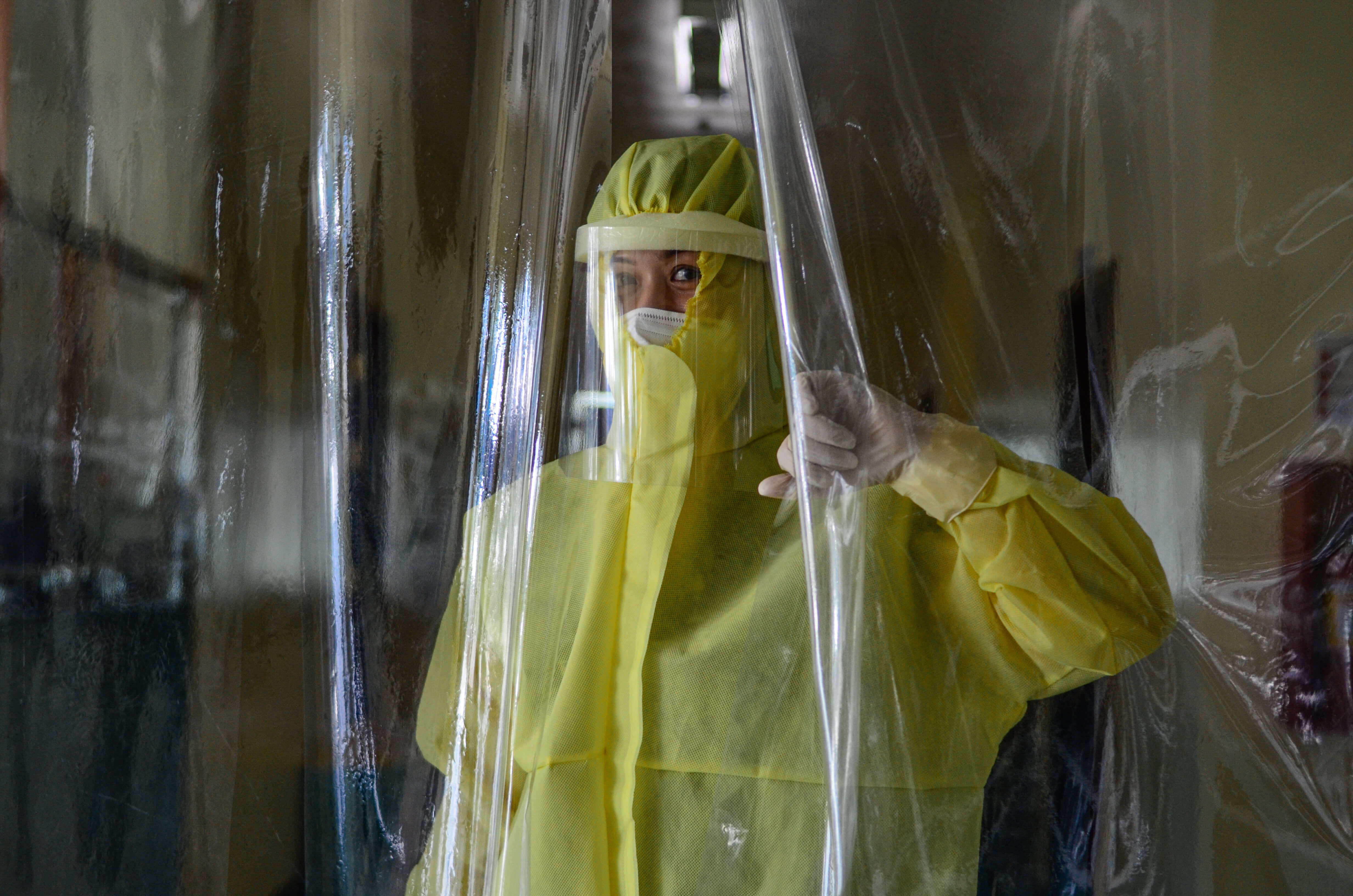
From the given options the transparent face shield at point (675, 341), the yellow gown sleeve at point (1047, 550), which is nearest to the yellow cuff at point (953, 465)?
the yellow gown sleeve at point (1047, 550)

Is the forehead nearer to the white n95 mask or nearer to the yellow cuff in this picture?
the white n95 mask

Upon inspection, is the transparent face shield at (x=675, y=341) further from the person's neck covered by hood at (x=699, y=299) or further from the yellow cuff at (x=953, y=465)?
the yellow cuff at (x=953, y=465)

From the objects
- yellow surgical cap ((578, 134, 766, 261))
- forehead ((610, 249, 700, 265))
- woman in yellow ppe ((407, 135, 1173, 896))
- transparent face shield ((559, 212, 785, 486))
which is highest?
yellow surgical cap ((578, 134, 766, 261))

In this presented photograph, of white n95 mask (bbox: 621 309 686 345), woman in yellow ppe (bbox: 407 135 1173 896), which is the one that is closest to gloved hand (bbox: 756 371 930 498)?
woman in yellow ppe (bbox: 407 135 1173 896)

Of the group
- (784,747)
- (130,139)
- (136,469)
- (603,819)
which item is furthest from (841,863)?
(130,139)

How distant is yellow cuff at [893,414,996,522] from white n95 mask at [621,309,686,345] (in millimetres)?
170

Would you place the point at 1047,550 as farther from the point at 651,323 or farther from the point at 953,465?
the point at 651,323

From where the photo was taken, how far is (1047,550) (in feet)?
1.85

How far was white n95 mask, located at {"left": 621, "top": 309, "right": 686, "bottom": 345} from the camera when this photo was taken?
61 cm

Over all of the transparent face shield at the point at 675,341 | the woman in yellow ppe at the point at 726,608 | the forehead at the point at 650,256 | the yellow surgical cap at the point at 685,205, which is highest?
the yellow surgical cap at the point at 685,205

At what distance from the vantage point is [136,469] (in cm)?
68

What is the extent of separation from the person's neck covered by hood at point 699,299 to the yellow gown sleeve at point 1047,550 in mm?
121

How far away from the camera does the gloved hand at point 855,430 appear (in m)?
0.55

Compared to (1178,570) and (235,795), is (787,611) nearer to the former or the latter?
(1178,570)
